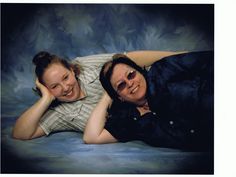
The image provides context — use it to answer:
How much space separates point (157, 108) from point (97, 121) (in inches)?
15.0

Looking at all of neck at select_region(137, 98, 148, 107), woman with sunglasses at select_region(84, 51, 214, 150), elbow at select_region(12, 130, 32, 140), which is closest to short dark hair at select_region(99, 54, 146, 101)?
woman with sunglasses at select_region(84, 51, 214, 150)

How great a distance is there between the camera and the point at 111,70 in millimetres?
2951

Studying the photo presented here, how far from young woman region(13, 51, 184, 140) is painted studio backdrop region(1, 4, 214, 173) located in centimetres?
4

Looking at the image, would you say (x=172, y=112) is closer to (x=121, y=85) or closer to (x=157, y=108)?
(x=157, y=108)

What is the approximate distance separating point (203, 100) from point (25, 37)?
118 centimetres

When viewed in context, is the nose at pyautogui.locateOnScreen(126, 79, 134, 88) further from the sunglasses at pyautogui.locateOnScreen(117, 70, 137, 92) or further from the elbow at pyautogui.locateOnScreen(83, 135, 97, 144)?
the elbow at pyautogui.locateOnScreen(83, 135, 97, 144)

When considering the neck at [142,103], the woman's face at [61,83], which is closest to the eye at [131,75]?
the neck at [142,103]

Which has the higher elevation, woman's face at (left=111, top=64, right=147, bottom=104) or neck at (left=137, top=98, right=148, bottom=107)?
woman's face at (left=111, top=64, right=147, bottom=104)

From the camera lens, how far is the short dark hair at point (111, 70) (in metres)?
2.95

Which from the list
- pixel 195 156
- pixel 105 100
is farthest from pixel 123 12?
pixel 195 156

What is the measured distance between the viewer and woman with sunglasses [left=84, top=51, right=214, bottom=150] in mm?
2945

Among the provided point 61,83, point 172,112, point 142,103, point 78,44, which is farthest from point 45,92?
point 172,112

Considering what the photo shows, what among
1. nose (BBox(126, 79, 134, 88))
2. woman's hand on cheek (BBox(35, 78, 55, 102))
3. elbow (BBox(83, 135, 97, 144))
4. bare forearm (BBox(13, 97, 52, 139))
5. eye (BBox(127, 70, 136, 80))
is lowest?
elbow (BBox(83, 135, 97, 144))
